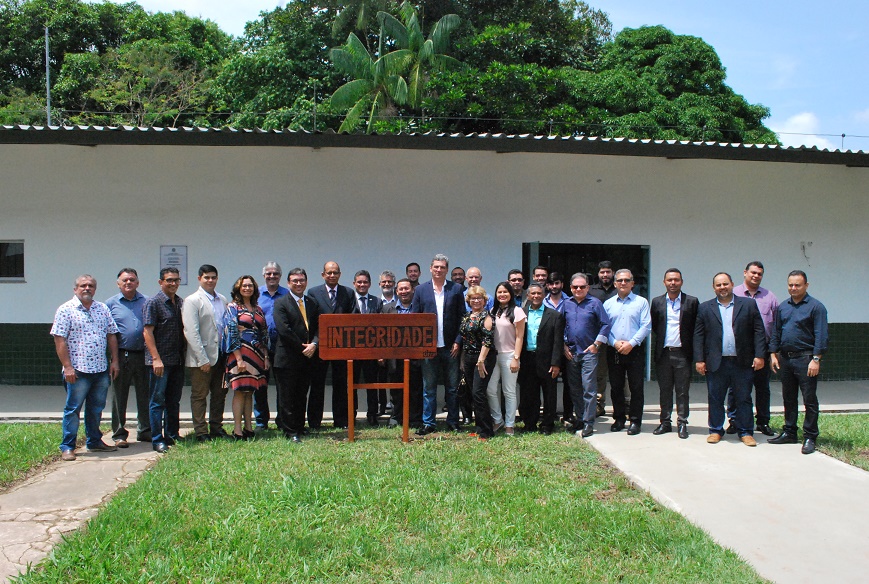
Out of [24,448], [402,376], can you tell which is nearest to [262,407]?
[402,376]

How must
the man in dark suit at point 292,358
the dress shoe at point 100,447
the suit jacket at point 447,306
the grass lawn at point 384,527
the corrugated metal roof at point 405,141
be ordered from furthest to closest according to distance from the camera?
1. the corrugated metal roof at point 405,141
2. the suit jacket at point 447,306
3. the man in dark suit at point 292,358
4. the dress shoe at point 100,447
5. the grass lawn at point 384,527

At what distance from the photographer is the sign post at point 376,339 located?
6609mm

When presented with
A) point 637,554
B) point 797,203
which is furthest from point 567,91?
point 637,554

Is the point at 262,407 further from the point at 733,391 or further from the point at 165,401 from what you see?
the point at 733,391

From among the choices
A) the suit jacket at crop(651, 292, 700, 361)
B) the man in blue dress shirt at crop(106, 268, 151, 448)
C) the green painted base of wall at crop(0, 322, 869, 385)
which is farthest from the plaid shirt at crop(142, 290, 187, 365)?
the suit jacket at crop(651, 292, 700, 361)

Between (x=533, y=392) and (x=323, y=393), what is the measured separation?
7.19ft

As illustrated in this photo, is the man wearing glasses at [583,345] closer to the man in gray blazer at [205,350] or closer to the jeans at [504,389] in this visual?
the jeans at [504,389]

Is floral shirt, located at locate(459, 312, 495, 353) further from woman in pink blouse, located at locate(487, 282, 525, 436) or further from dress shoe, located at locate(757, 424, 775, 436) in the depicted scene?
dress shoe, located at locate(757, 424, 775, 436)

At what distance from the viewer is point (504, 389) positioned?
23.0 ft

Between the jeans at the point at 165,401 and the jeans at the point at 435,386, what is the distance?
242 centimetres

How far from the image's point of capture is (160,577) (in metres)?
3.78

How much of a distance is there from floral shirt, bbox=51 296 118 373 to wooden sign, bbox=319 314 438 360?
1987mm

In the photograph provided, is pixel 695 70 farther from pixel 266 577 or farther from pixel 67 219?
pixel 266 577

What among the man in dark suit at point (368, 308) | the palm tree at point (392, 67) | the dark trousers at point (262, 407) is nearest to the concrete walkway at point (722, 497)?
the dark trousers at point (262, 407)
